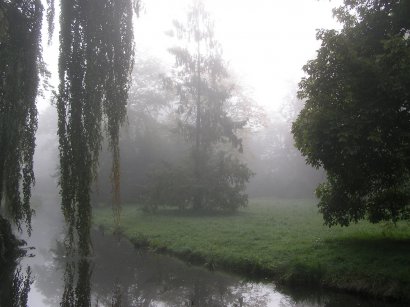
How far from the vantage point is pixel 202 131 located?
28125 millimetres

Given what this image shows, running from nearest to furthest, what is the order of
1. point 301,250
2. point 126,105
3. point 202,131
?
point 126,105 → point 301,250 → point 202,131

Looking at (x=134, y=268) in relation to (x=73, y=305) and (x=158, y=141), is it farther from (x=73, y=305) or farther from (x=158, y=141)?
(x=158, y=141)

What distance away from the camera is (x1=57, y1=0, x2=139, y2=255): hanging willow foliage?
7766 mm

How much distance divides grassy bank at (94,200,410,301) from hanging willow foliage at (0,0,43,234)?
6.54 metres

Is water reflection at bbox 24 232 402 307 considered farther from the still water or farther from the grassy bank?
the grassy bank

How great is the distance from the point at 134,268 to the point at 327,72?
29.2 ft

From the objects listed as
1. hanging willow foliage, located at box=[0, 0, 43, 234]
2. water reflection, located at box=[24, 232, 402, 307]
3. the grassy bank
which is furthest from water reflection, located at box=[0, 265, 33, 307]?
the grassy bank

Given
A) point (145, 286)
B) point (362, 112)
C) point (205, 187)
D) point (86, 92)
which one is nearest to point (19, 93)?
point (86, 92)

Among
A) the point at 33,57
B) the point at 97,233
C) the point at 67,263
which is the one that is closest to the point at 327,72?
the point at 33,57

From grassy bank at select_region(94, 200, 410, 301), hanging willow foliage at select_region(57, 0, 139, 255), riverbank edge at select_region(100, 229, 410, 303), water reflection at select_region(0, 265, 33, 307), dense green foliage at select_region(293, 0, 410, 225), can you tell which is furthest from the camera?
water reflection at select_region(0, 265, 33, 307)

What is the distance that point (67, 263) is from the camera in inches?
577

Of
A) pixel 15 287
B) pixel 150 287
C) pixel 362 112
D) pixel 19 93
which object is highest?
pixel 19 93

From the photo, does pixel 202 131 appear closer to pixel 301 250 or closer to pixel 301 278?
pixel 301 250

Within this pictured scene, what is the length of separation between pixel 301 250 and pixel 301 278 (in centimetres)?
191
